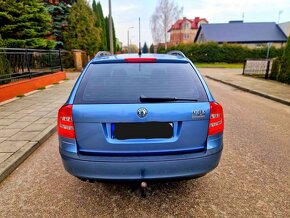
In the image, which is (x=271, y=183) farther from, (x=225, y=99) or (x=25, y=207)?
(x=225, y=99)

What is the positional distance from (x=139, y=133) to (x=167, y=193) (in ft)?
3.44

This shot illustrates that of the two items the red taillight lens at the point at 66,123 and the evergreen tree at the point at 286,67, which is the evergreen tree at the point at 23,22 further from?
the evergreen tree at the point at 286,67

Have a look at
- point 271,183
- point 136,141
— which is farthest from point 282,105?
point 136,141

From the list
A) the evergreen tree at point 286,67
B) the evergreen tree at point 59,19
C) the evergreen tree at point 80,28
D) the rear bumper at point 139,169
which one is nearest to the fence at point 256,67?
the evergreen tree at point 286,67

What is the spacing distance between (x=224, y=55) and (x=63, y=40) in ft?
79.1

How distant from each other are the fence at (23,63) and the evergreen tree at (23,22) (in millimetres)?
1904

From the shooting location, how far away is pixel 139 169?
244 centimetres

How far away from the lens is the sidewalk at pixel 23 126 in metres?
3.99

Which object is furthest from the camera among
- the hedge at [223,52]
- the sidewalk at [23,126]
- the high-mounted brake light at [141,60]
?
the hedge at [223,52]

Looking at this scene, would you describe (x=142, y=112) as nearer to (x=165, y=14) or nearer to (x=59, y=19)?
(x=59, y=19)

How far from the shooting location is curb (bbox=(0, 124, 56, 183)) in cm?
357

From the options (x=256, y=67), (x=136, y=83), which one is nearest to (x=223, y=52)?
(x=256, y=67)

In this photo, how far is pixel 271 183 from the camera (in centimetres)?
325

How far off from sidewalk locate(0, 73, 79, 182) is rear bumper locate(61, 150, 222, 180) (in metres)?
1.73
